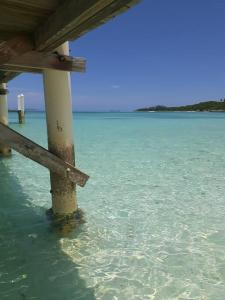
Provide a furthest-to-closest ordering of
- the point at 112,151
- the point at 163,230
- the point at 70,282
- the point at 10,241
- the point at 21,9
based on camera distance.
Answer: the point at 112,151 < the point at 163,230 < the point at 10,241 < the point at 70,282 < the point at 21,9

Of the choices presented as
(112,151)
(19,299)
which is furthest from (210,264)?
(112,151)

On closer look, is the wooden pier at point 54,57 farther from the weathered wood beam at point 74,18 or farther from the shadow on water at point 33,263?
the shadow on water at point 33,263

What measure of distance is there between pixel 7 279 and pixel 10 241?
3.47ft

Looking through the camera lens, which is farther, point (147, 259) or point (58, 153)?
point (58, 153)

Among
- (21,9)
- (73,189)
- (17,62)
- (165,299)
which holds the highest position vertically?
(21,9)

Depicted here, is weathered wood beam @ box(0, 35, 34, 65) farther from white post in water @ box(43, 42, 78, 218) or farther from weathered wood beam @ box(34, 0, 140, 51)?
white post in water @ box(43, 42, 78, 218)

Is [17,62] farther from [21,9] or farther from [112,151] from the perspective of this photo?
[112,151]

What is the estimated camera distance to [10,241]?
15.9ft

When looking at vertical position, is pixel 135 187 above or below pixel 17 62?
below

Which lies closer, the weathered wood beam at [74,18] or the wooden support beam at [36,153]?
the weathered wood beam at [74,18]

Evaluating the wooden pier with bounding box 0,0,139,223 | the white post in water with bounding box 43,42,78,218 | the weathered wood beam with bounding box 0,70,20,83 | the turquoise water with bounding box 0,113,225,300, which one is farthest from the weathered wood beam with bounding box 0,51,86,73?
the weathered wood beam with bounding box 0,70,20,83

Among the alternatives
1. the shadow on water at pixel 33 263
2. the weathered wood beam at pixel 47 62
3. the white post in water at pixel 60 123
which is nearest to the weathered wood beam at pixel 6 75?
the shadow on water at pixel 33 263

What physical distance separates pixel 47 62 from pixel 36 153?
1.16 meters

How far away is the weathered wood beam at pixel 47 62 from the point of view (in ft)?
14.2
